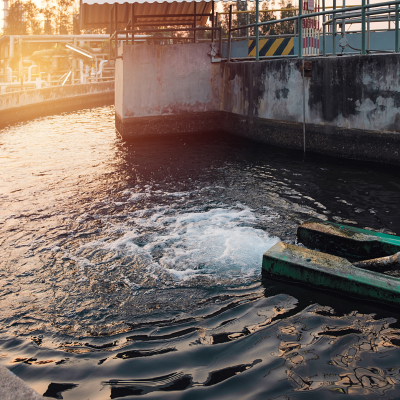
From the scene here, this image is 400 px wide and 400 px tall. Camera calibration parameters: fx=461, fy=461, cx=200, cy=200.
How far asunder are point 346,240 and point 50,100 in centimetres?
1918

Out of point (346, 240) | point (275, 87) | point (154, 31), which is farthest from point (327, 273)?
point (154, 31)

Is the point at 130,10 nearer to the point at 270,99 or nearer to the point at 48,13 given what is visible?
the point at 270,99

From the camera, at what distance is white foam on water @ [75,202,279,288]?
4586mm

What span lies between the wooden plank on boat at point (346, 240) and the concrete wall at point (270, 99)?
4.33m

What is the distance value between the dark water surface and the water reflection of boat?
5.2 inches

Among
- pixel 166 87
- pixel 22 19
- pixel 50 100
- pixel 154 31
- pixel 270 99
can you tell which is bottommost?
pixel 270 99

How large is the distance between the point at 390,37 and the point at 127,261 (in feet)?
47.6

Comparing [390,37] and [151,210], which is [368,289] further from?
[390,37]

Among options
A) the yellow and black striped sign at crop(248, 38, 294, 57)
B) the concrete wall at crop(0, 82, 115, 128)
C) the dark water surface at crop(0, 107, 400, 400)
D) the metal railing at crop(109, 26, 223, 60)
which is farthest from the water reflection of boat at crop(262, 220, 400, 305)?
the concrete wall at crop(0, 82, 115, 128)

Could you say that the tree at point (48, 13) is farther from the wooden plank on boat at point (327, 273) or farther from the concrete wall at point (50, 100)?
the wooden plank on boat at point (327, 273)

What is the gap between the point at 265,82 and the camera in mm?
11188

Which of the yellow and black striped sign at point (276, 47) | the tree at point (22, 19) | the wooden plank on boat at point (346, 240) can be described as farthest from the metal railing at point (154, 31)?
the tree at point (22, 19)

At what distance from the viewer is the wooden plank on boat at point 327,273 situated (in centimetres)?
385

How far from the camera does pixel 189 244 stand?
5293 millimetres
